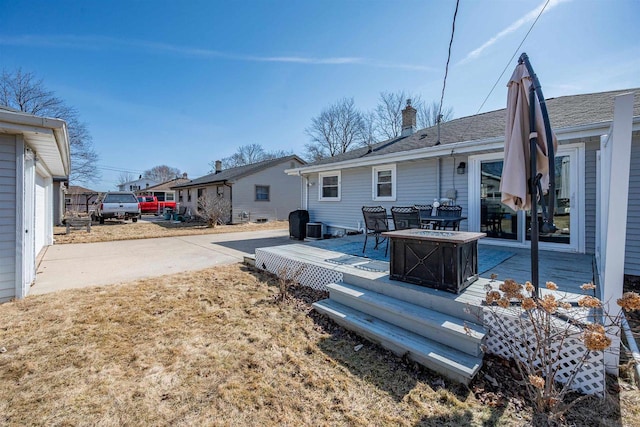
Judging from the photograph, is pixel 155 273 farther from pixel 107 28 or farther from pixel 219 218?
pixel 219 218

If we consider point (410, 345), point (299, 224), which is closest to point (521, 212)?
point (410, 345)

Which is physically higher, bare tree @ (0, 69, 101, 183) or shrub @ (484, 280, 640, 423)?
bare tree @ (0, 69, 101, 183)

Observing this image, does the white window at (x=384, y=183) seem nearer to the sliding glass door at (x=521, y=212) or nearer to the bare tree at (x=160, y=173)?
the sliding glass door at (x=521, y=212)

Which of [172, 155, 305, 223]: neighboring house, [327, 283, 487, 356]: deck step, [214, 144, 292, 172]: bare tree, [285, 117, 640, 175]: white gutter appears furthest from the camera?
[214, 144, 292, 172]: bare tree

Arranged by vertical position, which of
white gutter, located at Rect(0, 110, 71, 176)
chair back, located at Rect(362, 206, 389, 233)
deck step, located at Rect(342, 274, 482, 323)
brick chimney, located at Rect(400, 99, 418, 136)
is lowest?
deck step, located at Rect(342, 274, 482, 323)

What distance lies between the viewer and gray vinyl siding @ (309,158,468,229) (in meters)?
6.89

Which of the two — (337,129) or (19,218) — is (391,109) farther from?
(19,218)

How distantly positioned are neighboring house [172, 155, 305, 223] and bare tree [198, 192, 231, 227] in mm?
279

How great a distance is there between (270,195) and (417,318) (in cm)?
1692

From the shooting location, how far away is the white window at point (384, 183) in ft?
26.6

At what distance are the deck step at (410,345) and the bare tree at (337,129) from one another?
2749 centimetres

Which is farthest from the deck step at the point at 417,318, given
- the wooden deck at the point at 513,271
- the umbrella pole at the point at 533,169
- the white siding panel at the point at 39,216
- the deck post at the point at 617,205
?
the white siding panel at the point at 39,216

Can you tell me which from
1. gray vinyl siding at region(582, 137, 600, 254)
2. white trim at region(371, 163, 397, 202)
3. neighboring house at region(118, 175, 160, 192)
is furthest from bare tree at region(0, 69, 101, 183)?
neighboring house at region(118, 175, 160, 192)

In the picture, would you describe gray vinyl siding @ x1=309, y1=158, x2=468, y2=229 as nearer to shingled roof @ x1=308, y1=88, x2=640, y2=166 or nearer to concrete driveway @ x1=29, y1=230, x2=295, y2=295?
shingled roof @ x1=308, y1=88, x2=640, y2=166
